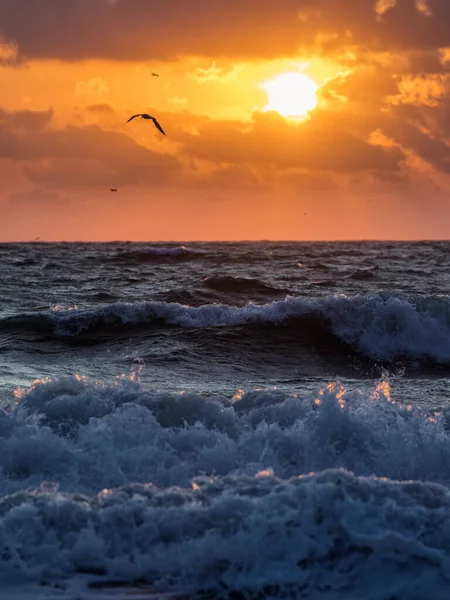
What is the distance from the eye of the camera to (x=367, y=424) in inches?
337

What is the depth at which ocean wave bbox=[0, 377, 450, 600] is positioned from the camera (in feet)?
19.7

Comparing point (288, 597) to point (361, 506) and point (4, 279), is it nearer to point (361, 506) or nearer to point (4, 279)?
point (361, 506)

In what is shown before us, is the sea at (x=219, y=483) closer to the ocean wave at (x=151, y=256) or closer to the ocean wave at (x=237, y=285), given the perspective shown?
the ocean wave at (x=237, y=285)

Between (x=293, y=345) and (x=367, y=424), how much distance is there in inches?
343

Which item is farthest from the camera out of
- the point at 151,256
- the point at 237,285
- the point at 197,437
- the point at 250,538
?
the point at 151,256

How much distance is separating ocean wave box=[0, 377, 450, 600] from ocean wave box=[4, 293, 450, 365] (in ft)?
28.1

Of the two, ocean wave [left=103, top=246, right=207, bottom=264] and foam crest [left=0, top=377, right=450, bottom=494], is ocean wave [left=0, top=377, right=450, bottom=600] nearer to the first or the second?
foam crest [left=0, top=377, right=450, bottom=494]

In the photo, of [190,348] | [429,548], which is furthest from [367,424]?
[190,348]

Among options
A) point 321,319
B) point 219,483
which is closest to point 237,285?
point 321,319

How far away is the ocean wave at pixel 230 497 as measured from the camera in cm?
600

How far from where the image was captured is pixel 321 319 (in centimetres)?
1892

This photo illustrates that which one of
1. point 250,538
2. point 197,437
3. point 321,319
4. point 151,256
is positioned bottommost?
point 250,538

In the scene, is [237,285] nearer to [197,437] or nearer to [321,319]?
[321,319]

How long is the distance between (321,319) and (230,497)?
41.3 feet
